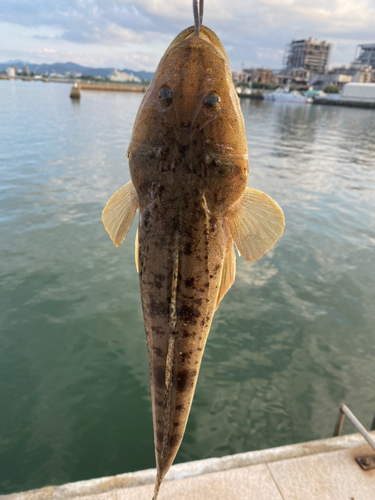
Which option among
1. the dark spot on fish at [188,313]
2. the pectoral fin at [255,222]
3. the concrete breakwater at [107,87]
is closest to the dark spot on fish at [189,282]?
the dark spot on fish at [188,313]

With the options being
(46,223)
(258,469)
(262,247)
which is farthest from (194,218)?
(46,223)

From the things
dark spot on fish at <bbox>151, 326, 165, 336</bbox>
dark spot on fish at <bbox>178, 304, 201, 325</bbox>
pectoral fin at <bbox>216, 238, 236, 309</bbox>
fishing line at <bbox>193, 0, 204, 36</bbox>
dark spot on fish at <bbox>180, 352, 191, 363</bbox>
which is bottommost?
dark spot on fish at <bbox>180, 352, 191, 363</bbox>

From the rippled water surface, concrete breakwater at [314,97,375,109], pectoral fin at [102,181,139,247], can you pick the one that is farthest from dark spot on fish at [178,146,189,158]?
concrete breakwater at [314,97,375,109]

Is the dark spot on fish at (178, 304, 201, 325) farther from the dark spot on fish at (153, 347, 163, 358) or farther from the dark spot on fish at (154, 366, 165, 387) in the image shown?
the dark spot on fish at (154, 366, 165, 387)

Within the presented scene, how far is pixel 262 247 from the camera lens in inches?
86.5

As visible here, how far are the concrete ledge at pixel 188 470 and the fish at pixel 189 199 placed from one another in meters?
2.29

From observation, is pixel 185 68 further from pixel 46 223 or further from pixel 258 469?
pixel 46 223

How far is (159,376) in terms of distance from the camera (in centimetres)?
232

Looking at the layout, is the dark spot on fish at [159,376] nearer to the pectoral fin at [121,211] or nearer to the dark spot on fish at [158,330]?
the dark spot on fish at [158,330]

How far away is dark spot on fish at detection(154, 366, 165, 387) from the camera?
7.54 ft

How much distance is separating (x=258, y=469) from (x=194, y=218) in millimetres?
3421

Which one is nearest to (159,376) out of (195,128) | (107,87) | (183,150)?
(183,150)

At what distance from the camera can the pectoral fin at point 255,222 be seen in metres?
2.16

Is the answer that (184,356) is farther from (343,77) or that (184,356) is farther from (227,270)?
(343,77)
